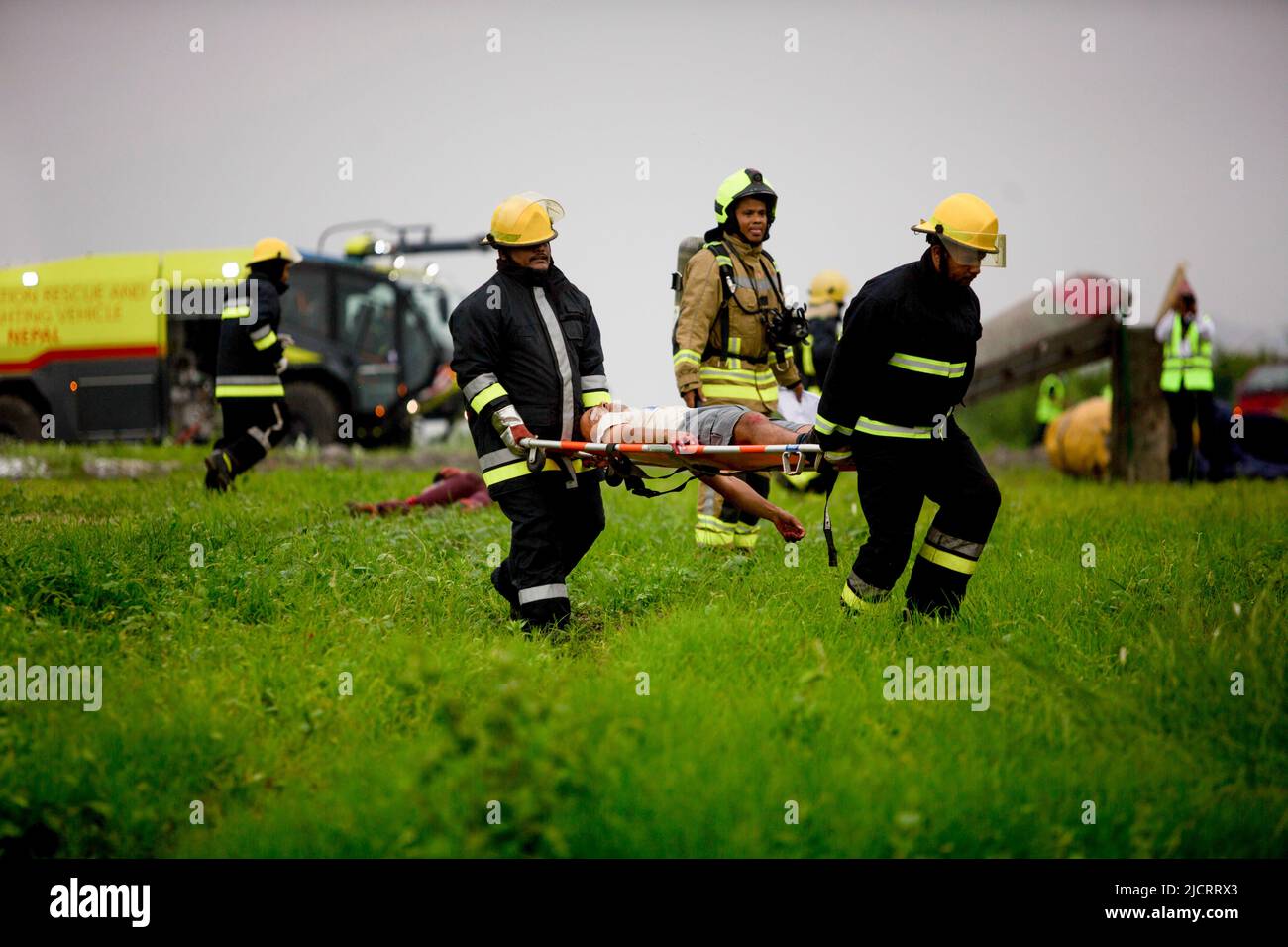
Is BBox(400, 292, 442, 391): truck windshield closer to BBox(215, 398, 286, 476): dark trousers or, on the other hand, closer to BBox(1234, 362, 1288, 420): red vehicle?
BBox(215, 398, 286, 476): dark trousers

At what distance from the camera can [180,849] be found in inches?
151

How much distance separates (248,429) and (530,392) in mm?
5052

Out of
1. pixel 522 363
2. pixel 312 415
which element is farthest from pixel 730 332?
pixel 312 415

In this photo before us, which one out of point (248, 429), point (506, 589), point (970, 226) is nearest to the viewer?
point (970, 226)

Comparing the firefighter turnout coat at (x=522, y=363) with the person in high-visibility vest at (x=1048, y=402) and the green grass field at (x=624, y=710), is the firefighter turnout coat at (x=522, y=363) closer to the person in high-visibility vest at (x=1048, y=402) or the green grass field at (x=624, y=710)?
the green grass field at (x=624, y=710)

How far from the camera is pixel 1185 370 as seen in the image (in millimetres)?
12109

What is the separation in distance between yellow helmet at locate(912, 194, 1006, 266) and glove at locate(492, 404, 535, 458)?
2058mm

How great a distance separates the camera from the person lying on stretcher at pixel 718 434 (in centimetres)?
546

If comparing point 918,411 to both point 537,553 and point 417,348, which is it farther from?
point 417,348

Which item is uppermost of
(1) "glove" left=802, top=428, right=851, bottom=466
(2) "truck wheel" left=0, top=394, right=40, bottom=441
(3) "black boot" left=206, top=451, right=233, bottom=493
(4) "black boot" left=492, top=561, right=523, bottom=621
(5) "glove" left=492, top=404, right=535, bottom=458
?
(2) "truck wheel" left=0, top=394, right=40, bottom=441

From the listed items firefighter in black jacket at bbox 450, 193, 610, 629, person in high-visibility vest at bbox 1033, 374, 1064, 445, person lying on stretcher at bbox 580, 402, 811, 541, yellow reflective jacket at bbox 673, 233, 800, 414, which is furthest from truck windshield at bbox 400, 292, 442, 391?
person lying on stretcher at bbox 580, 402, 811, 541

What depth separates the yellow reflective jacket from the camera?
7328mm
